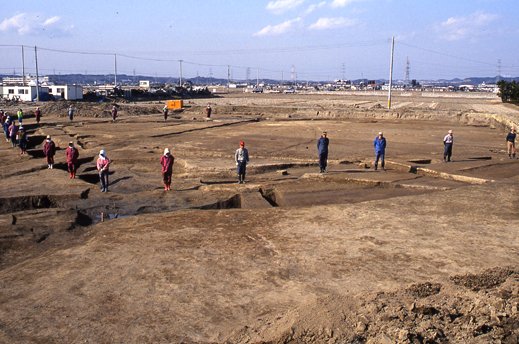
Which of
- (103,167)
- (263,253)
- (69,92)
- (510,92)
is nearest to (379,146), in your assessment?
(103,167)

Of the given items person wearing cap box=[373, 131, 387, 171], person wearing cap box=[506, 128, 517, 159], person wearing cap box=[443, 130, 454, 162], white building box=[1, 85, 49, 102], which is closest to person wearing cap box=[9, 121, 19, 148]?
person wearing cap box=[373, 131, 387, 171]

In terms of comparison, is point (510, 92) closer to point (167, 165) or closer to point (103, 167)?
point (167, 165)

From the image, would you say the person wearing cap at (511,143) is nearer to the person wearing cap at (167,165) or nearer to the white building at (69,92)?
the person wearing cap at (167,165)

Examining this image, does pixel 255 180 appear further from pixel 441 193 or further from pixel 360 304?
pixel 360 304

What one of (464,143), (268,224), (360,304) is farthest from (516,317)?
(464,143)

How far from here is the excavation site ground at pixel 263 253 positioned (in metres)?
6.16

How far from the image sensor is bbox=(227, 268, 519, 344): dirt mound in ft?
18.8

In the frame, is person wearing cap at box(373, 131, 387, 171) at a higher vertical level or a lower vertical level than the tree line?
lower

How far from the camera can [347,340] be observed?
230 inches

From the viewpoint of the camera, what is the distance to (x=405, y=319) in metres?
6.14

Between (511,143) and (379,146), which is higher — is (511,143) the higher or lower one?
the lower one

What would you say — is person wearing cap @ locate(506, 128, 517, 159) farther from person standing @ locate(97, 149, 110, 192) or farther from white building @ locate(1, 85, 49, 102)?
white building @ locate(1, 85, 49, 102)

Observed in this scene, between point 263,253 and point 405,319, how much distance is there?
125 inches

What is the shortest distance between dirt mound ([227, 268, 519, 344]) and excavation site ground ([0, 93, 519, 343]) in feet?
0.08
